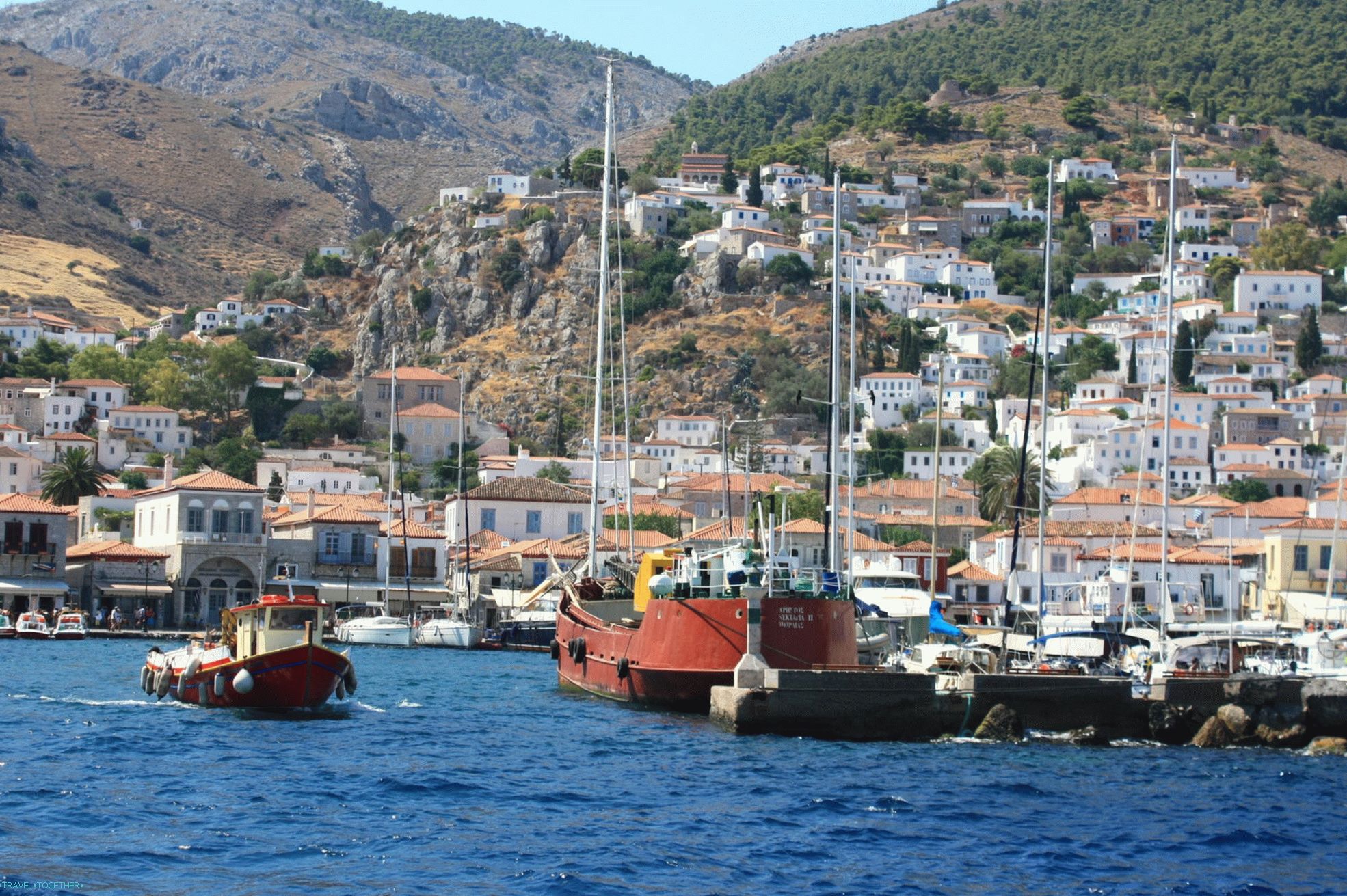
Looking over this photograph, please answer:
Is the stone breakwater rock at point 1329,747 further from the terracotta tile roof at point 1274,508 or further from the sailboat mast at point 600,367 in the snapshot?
the terracotta tile roof at point 1274,508

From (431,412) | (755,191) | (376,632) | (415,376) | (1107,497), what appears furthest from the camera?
(755,191)

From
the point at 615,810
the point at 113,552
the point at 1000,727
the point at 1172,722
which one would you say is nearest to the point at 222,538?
the point at 113,552

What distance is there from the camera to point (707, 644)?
38969mm

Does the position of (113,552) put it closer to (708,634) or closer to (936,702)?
(708,634)

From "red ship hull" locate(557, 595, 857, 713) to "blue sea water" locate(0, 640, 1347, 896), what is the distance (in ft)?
4.13

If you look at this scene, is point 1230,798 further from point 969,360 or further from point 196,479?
point 969,360

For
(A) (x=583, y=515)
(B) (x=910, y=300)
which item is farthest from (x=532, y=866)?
(B) (x=910, y=300)

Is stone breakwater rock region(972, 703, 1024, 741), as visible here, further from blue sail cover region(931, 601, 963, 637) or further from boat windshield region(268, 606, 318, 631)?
boat windshield region(268, 606, 318, 631)

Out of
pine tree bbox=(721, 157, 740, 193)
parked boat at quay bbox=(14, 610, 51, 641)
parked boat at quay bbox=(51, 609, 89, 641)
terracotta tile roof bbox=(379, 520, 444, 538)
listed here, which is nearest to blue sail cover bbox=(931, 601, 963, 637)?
parked boat at quay bbox=(51, 609, 89, 641)

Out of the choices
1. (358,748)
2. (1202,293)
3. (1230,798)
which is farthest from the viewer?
(1202,293)

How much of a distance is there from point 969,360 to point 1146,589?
207 feet

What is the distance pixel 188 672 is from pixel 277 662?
11.3 feet

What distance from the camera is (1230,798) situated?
104 ft

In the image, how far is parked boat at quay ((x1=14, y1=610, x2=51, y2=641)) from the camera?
228 ft
